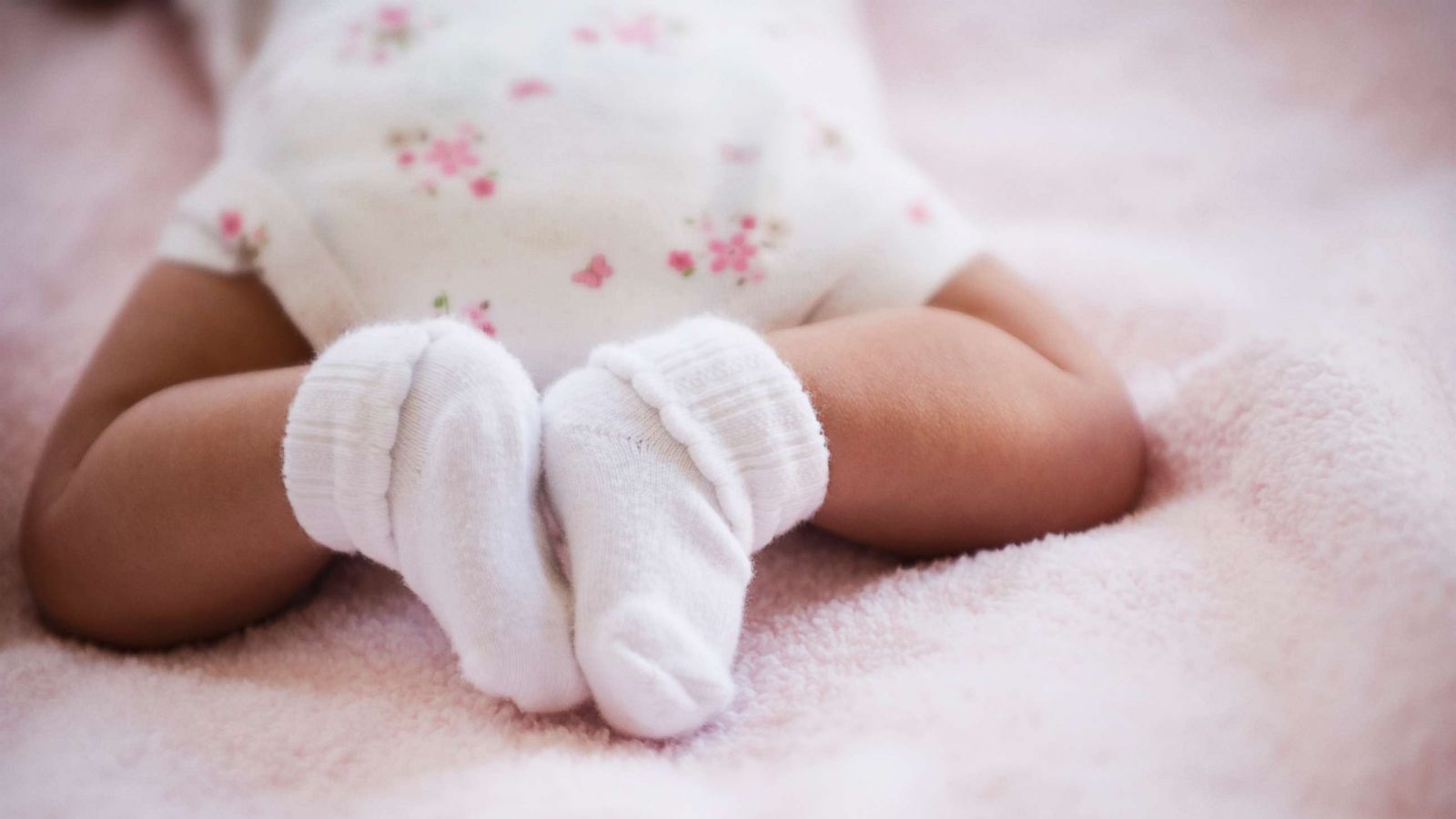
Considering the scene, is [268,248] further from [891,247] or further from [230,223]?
[891,247]

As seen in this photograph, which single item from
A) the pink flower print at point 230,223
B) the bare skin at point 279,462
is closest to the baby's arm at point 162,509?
the bare skin at point 279,462

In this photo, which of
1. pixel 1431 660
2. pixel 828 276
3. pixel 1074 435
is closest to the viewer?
pixel 1431 660

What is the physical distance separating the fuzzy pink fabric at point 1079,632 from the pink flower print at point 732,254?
211 mm

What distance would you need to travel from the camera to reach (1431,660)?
1.68 ft

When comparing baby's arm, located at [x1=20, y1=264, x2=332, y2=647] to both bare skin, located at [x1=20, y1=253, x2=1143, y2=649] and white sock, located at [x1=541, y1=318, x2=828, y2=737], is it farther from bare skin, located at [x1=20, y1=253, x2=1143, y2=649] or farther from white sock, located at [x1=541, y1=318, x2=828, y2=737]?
white sock, located at [x1=541, y1=318, x2=828, y2=737]

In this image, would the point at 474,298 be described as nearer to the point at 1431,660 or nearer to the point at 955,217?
the point at 955,217

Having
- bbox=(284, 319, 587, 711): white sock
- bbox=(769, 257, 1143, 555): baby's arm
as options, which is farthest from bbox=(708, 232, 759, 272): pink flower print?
bbox=(284, 319, 587, 711): white sock

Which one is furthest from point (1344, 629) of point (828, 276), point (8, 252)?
point (8, 252)

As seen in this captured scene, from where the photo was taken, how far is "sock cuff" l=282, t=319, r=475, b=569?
571mm

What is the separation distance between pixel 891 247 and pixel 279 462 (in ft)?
1.49

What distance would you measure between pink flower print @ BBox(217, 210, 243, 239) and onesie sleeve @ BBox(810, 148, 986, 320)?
1.44 feet

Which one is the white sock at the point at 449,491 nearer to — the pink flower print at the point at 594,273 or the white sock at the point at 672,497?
the white sock at the point at 672,497

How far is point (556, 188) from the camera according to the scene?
2.54ft

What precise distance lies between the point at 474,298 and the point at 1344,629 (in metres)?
0.58
